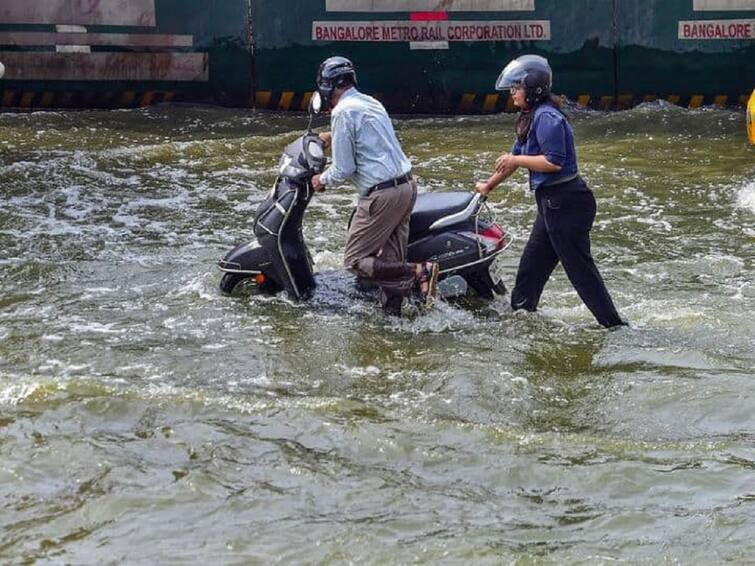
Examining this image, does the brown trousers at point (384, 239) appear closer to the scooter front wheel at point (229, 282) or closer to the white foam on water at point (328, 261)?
the scooter front wheel at point (229, 282)

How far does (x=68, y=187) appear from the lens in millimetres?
12281

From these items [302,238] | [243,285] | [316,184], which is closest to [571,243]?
[316,184]

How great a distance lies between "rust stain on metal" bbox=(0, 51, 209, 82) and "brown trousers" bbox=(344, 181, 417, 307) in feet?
32.7

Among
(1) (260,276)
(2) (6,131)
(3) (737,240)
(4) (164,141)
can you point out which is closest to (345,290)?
(1) (260,276)

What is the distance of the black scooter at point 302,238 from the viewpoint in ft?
26.0

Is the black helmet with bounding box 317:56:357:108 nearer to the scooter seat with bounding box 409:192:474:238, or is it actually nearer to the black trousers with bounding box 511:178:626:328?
the scooter seat with bounding box 409:192:474:238

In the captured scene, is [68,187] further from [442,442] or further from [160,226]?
[442,442]

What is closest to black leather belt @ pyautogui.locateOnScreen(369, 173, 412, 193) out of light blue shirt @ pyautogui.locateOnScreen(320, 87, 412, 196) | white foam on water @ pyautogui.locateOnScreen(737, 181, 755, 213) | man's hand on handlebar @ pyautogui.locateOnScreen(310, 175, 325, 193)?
light blue shirt @ pyautogui.locateOnScreen(320, 87, 412, 196)

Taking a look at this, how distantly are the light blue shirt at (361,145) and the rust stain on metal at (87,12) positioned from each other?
10109mm

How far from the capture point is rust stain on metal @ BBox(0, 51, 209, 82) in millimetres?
17141

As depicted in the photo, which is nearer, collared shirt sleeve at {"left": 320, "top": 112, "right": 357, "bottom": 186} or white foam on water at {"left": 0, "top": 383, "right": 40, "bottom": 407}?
white foam on water at {"left": 0, "top": 383, "right": 40, "bottom": 407}

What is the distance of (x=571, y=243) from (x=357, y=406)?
185 centimetres

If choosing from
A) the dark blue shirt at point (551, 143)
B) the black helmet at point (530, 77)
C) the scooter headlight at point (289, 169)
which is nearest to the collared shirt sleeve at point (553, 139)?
the dark blue shirt at point (551, 143)

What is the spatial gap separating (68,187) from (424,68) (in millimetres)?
6165
